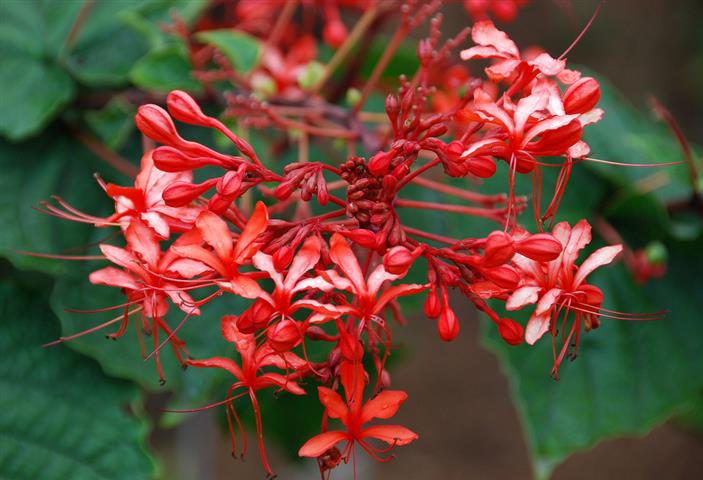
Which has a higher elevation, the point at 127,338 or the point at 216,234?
the point at 216,234

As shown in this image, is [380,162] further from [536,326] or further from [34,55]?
[34,55]

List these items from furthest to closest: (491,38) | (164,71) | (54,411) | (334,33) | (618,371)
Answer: (334,33) → (618,371) → (164,71) → (54,411) → (491,38)

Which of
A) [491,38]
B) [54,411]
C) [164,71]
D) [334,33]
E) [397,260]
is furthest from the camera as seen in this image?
[334,33]

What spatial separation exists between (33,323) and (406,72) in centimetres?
74

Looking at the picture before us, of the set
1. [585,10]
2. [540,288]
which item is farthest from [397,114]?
[585,10]

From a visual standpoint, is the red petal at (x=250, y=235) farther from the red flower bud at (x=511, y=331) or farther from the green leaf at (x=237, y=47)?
the green leaf at (x=237, y=47)

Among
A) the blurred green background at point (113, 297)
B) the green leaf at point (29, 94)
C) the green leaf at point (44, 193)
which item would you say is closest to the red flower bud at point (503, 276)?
the blurred green background at point (113, 297)

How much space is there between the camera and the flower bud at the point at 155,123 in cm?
63

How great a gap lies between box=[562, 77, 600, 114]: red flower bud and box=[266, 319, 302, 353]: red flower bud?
11.3 inches

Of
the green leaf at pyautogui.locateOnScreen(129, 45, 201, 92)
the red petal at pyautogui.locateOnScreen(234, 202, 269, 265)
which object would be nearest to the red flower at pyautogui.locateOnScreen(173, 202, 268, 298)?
the red petal at pyautogui.locateOnScreen(234, 202, 269, 265)

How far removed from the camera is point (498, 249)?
1.82ft

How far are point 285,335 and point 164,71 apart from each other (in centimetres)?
54

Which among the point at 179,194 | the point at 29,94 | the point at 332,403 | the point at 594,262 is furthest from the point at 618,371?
the point at 29,94

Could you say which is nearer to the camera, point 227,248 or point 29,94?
point 227,248
